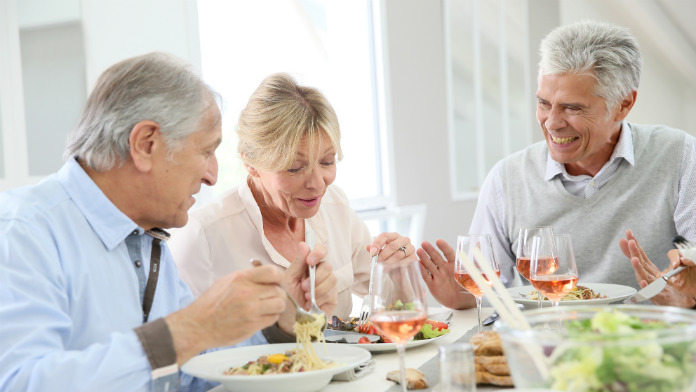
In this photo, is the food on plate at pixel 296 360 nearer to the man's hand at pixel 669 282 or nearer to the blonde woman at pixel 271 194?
the blonde woman at pixel 271 194

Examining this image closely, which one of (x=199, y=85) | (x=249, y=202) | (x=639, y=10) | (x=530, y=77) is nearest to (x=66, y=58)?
(x=249, y=202)

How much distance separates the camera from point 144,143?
1.60m

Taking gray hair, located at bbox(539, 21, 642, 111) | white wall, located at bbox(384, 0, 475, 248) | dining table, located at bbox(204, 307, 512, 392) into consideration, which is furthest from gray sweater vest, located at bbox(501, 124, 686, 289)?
white wall, located at bbox(384, 0, 475, 248)

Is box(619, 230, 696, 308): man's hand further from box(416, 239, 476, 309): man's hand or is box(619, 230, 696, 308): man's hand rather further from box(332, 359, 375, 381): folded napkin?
box(332, 359, 375, 381): folded napkin

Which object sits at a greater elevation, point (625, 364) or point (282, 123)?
point (282, 123)

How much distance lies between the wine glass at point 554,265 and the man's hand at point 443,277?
55cm

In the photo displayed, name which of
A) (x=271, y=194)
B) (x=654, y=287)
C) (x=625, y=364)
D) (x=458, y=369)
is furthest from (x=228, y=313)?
(x=654, y=287)

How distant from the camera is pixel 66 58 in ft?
9.84

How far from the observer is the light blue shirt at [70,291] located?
128cm

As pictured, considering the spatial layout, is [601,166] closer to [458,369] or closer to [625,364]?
[458,369]

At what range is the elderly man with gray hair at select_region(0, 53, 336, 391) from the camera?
4.29 feet

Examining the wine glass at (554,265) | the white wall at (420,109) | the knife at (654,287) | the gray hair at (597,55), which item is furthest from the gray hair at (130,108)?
the white wall at (420,109)

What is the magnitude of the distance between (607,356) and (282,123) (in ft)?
5.19

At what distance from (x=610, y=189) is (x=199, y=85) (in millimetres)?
1727
